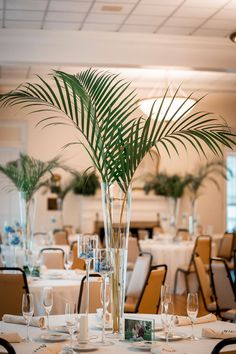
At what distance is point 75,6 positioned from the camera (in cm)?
777

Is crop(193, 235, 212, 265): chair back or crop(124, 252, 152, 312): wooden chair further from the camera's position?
crop(193, 235, 212, 265): chair back

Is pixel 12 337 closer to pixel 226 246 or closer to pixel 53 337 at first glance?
pixel 53 337

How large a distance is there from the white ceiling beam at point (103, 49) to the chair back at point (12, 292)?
408cm

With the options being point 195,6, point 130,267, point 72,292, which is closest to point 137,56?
point 195,6

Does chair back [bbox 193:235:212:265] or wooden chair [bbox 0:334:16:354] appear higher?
chair back [bbox 193:235:212:265]

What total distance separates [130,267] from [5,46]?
388cm

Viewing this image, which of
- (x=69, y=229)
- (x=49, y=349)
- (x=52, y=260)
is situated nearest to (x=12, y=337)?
(x=49, y=349)

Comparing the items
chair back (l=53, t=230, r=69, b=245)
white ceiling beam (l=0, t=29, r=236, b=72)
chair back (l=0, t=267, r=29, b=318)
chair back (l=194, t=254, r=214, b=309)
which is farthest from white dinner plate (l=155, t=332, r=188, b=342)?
chair back (l=53, t=230, r=69, b=245)

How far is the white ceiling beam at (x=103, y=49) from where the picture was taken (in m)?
8.80

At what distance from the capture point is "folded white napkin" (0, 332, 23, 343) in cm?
354

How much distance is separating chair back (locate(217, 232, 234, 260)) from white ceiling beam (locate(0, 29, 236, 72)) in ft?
13.9

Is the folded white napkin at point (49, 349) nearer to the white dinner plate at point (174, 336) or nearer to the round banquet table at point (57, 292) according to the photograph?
the white dinner plate at point (174, 336)

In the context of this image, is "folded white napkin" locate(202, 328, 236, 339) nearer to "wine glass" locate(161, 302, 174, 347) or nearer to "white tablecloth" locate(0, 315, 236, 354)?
"white tablecloth" locate(0, 315, 236, 354)

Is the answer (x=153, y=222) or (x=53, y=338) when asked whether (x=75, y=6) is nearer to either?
(x=53, y=338)
